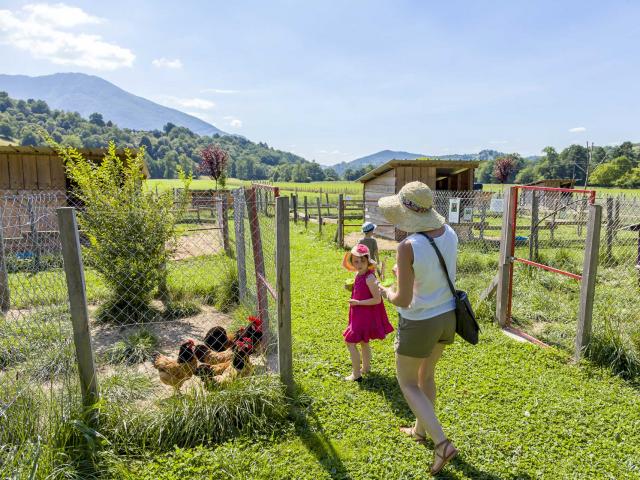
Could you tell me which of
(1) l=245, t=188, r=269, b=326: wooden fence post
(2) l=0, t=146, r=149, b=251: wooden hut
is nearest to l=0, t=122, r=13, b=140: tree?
(2) l=0, t=146, r=149, b=251: wooden hut

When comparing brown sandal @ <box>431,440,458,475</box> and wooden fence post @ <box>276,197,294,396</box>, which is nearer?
brown sandal @ <box>431,440,458,475</box>

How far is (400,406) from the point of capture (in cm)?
377

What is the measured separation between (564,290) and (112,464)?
26.0ft

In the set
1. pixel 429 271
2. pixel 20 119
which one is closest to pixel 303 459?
pixel 429 271

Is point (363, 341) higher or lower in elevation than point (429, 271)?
lower

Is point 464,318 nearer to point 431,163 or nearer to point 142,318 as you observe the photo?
point 142,318

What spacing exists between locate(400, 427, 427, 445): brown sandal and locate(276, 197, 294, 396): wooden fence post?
3.57 feet

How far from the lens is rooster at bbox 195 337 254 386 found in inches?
145

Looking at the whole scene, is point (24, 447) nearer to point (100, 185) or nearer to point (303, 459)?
point (303, 459)

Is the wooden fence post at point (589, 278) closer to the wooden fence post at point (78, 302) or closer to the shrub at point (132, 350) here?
the wooden fence post at point (78, 302)

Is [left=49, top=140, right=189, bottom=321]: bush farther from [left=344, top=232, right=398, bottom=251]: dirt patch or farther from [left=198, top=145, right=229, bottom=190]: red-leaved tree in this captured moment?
[left=198, top=145, right=229, bottom=190]: red-leaved tree

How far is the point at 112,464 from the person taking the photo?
2.92m

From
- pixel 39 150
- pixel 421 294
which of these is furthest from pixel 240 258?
pixel 39 150

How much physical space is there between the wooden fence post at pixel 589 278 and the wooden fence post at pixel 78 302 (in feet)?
16.3
